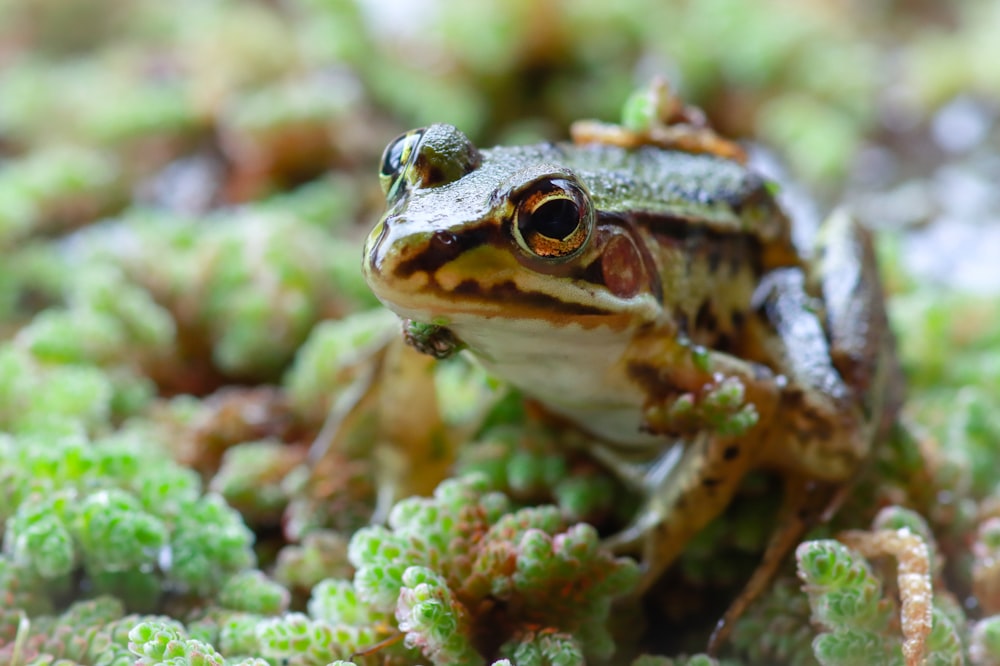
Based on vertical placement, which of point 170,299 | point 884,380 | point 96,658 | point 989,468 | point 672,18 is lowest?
point 96,658

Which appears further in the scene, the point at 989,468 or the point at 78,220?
the point at 78,220

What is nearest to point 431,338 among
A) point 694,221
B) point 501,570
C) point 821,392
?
point 501,570

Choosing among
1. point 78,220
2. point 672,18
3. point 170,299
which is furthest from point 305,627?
point 672,18

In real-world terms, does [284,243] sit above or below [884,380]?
above

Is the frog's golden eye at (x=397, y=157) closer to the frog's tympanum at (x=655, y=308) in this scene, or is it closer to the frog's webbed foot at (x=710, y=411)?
the frog's tympanum at (x=655, y=308)

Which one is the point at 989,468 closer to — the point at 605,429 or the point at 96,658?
the point at 605,429

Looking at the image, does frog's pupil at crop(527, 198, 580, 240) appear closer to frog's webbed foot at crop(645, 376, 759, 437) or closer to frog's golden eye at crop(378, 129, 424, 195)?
frog's golden eye at crop(378, 129, 424, 195)

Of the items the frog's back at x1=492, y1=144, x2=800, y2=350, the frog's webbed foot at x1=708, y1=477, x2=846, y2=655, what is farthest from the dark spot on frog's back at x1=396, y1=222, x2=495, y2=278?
the frog's webbed foot at x1=708, y1=477, x2=846, y2=655
